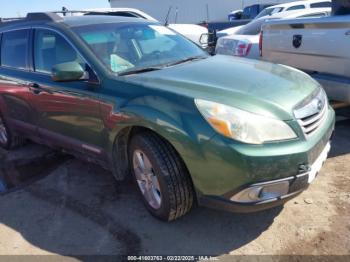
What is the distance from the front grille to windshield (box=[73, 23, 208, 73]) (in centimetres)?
135

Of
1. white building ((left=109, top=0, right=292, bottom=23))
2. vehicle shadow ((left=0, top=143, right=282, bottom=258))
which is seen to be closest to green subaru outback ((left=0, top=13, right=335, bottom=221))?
vehicle shadow ((left=0, top=143, right=282, bottom=258))

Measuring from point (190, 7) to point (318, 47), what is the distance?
3298 cm

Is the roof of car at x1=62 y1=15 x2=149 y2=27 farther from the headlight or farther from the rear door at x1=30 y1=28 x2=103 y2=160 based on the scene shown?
the headlight

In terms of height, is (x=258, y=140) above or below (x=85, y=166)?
above

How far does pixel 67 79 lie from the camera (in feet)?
11.4

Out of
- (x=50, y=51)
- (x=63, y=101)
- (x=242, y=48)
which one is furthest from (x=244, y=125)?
(x=242, y=48)

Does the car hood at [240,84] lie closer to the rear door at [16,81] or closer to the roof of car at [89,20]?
the roof of car at [89,20]

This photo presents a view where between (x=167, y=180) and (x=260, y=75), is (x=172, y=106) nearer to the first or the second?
(x=167, y=180)

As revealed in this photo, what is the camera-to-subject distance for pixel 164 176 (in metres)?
2.99

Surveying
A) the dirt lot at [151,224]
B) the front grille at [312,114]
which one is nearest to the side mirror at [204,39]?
the dirt lot at [151,224]

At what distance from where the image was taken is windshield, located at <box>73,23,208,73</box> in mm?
3629

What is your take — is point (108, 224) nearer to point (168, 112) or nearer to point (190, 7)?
point (168, 112)

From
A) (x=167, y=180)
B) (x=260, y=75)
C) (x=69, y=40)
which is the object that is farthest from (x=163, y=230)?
(x=69, y=40)

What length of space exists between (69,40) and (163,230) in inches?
76.3
